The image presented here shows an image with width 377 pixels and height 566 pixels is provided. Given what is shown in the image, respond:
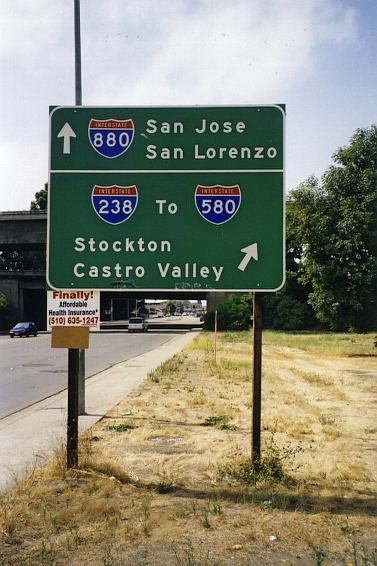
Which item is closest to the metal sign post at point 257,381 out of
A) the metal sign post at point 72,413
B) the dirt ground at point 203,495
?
the dirt ground at point 203,495

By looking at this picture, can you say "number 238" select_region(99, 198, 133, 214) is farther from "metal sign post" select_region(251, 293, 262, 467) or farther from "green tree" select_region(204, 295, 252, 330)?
"green tree" select_region(204, 295, 252, 330)

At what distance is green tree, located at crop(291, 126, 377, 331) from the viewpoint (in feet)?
86.7

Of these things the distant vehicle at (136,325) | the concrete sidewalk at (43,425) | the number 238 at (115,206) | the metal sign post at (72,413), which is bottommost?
the distant vehicle at (136,325)

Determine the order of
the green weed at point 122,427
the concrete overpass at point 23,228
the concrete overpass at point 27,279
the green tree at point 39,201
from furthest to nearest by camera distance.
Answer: the green tree at point 39,201 < the concrete overpass at point 27,279 < the concrete overpass at point 23,228 < the green weed at point 122,427

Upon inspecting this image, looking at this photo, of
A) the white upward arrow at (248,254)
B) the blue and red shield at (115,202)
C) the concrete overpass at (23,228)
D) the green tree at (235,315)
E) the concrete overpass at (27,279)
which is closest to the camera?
the white upward arrow at (248,254)

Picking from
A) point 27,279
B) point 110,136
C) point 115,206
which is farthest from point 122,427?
point 27,279

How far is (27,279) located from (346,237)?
1914 inches

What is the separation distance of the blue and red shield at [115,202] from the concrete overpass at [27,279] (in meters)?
30.0

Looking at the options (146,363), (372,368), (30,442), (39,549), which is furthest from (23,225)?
(39,549)

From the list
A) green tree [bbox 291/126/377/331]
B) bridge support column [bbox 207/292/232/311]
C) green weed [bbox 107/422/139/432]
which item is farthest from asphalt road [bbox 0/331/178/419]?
bridge support column [bbox 207/292/232/311]

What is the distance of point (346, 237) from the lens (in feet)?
88.6

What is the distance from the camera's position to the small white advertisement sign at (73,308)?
6.91 meters

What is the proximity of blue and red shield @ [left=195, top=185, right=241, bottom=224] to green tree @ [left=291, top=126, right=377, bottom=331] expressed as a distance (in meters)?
20.5

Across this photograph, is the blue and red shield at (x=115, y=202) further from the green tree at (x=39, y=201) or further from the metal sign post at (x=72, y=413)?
the green tree at (x=39, y=201)
